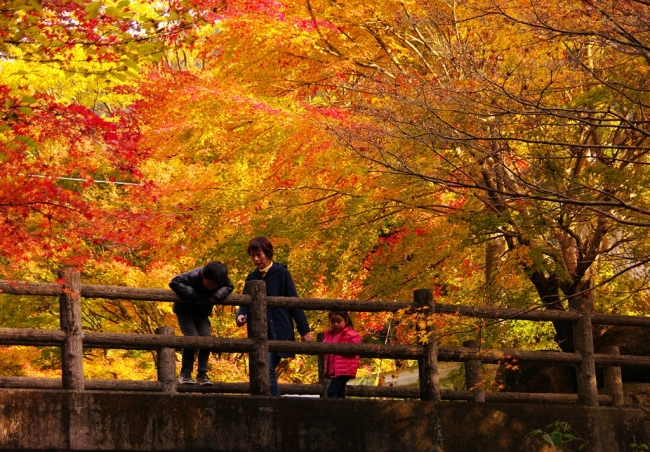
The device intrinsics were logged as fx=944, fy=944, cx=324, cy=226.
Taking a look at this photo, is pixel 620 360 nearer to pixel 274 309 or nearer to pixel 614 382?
pixel 614 382

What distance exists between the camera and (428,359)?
10.0 metres

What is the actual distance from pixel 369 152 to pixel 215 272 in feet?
9.95

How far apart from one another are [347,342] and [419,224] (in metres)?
4.27

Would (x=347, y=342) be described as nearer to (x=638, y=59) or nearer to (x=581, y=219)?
(x=581, y=219)

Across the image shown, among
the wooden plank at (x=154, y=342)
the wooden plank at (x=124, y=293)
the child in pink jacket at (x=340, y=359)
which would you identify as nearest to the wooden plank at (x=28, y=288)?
the wooden plank at (x=124, y=293)

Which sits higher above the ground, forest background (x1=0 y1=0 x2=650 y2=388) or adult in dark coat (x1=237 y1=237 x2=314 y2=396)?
forest background (x1=0 y1=0 x2=650 y2=388)

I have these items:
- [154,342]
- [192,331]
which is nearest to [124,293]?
[154,342]

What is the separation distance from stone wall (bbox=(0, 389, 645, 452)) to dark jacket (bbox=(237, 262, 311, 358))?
0.74 metres

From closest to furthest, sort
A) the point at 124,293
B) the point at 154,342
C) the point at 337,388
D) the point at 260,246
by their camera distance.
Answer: the point at 124,293 → the point at 154,342 → the point at 260,246 → the point at 337,388

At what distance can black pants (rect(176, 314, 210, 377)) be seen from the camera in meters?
9.39

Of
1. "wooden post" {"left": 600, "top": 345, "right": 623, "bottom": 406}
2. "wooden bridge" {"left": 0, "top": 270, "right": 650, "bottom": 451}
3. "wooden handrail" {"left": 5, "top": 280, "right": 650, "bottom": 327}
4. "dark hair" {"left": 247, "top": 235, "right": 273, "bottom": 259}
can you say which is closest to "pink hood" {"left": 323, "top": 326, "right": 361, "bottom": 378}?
"wooden bridge" {"left": 0, "top": 270, "right": 650, "bottom": 451}

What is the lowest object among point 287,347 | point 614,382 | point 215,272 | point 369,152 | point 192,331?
point 614,382

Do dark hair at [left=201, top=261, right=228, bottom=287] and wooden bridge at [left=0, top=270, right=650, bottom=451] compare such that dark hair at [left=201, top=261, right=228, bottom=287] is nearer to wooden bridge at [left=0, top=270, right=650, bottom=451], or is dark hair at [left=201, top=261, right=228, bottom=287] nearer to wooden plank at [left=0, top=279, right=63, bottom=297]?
wooden bridge at [left=0, top=270, right=650, bottom=451]

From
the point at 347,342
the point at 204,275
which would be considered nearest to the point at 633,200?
the point at 347,342
